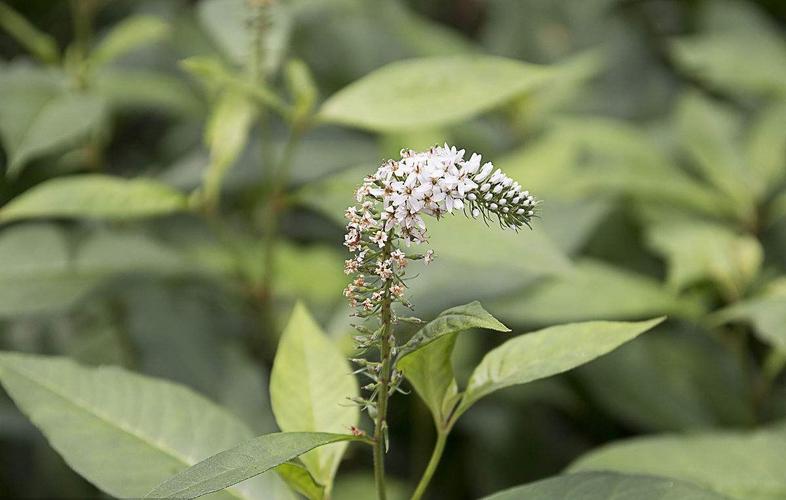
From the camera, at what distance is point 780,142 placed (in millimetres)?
1696

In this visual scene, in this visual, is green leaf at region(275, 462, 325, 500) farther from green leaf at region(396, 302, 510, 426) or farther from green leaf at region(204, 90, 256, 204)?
green leaf at region(204, 90, 256, 204)

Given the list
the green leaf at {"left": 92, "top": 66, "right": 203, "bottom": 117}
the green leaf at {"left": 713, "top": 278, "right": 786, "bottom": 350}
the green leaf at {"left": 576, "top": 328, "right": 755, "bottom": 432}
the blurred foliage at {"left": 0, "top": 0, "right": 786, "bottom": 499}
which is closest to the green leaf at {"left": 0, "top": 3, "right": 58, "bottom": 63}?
the blurred foliage at {"left": 0, "top": 0, "right": 786, "bottom": 499}

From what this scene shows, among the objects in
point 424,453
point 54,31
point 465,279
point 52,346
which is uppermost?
point 54,31

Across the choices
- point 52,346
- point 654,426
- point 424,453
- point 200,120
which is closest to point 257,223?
point 200,120

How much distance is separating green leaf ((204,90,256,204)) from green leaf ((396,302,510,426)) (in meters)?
0.58

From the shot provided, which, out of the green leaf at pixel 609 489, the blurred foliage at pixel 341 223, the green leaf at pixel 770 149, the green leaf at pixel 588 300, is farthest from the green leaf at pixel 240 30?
the green leaf at pixel 770 149

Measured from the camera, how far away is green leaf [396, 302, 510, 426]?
651 millimetres

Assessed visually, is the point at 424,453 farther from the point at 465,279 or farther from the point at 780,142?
the point at 780,142

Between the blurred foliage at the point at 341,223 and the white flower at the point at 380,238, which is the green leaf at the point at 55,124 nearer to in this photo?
the blurred foliage at the point at 341,223

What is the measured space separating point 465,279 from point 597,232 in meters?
0.50

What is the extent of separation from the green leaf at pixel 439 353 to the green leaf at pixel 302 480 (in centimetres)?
11

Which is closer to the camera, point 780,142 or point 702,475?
point 702,475

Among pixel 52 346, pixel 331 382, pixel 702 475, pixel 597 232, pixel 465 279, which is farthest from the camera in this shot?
pixel 597 232

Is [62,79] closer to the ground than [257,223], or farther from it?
farther from it
